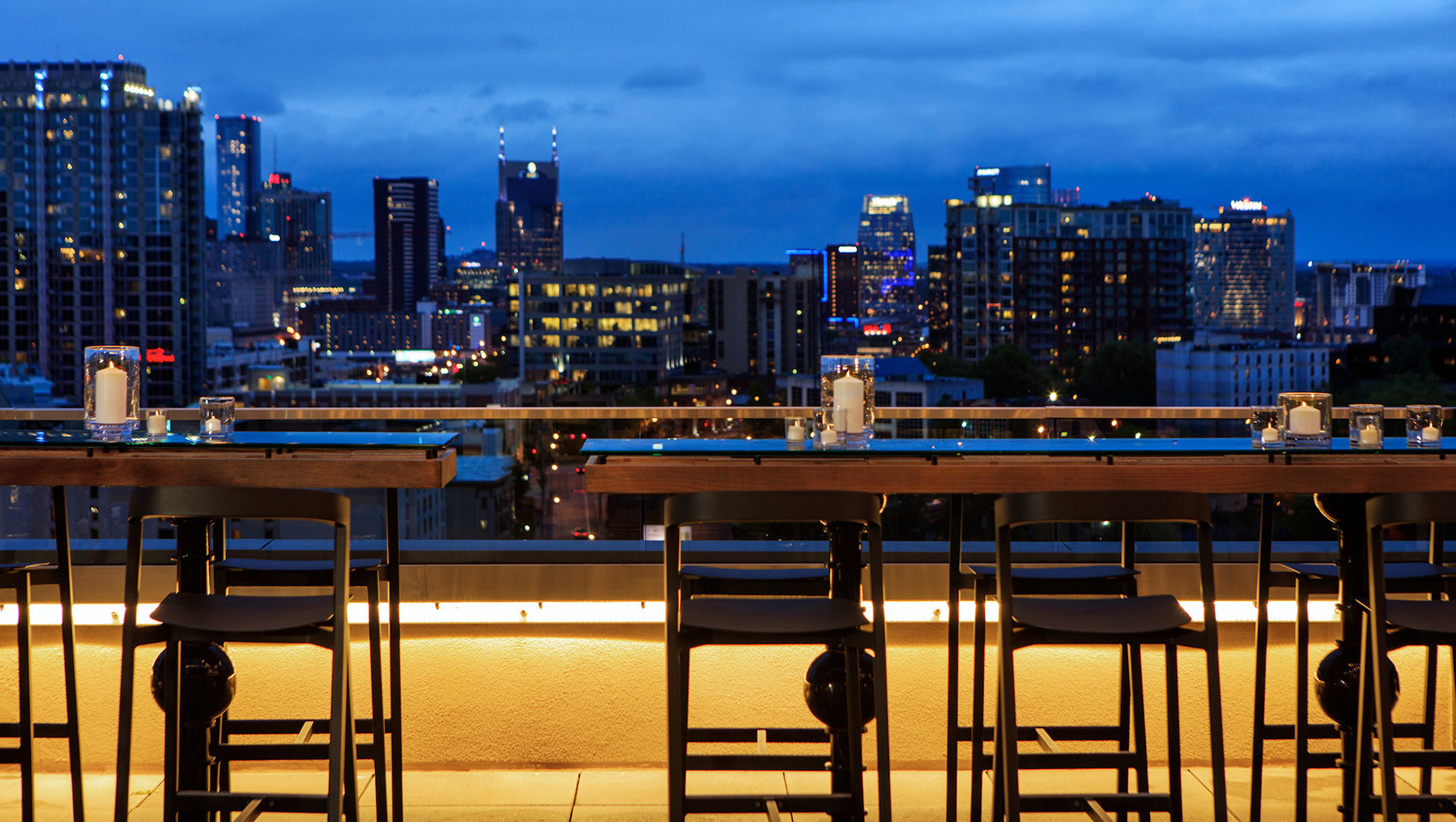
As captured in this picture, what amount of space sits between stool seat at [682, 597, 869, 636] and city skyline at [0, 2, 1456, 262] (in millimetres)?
88885

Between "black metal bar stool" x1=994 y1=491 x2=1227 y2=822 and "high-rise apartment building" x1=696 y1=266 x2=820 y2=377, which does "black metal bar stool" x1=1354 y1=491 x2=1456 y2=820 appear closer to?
"black metal bar stool" x1=994 y1=491 x2=1227 y2=822

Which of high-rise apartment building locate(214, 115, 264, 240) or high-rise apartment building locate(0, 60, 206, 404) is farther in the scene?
high-rise apartment building locate(214, 115, 264, 240)

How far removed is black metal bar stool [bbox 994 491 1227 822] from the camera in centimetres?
201

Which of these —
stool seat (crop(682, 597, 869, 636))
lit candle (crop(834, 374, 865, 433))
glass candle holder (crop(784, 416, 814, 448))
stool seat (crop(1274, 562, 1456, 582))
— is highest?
lit candle (crop(834, 374, 865, 433))

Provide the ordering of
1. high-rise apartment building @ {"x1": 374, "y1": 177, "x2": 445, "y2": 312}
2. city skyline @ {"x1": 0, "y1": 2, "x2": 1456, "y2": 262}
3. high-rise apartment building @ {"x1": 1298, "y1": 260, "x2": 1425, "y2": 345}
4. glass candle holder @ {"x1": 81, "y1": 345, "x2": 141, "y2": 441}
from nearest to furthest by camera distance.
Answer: glass candle holder @ {"x1": 81, "y1": 345, "x2": 141, "y2": 441}, high-rise apartment building @ {"x1": 1298, "y1": 260, "x2": 1425, "y2": 345}, city skyline @ {"x1": 0, "y1": 2, "x2": 1456, "y2": 262}, high-rise apartment building @ {"x1": 374, "y1": 177, "x2": 445, "y2": 312}

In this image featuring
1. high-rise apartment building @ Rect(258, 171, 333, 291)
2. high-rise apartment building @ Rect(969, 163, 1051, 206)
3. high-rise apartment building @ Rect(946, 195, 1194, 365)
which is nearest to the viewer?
high-rise apartment building @ Rect(946, 195, 1194, 365)

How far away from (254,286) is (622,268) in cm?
8142

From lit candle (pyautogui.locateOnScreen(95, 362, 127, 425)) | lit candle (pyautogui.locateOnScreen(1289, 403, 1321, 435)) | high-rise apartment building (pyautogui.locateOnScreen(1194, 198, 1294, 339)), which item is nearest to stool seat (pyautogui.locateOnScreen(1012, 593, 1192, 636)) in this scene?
lit candle (pyautogui.locateOnScreen(1289, 403, 1321, 435))

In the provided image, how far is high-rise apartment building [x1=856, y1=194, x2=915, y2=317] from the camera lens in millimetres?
90938

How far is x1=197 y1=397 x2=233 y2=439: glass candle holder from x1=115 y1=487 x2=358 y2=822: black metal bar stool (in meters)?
0.81

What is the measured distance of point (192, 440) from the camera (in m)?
2.71

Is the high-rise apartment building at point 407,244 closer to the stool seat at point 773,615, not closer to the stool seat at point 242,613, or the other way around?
the stool seat at point 242,613

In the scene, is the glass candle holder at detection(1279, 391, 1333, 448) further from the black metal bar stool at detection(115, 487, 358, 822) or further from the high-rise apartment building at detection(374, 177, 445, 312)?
the high-rise apartment building at detection(374, 177, 445, 312)

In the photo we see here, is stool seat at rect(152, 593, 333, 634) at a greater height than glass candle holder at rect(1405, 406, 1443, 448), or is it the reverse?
glass candle holder at rect(1405, 406, 1443, 448)
